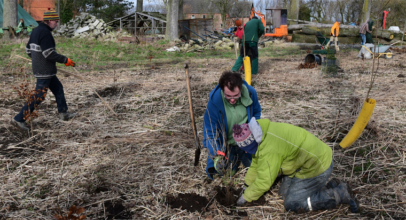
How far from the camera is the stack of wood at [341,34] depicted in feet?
54.9

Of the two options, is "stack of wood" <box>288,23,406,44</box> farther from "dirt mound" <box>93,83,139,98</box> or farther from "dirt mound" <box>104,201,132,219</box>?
"dirt mound" <box>104,201,132,219</box>

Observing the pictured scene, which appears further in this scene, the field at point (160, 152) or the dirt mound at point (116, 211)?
the field at point (160, 152)

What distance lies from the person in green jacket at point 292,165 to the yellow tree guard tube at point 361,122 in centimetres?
102

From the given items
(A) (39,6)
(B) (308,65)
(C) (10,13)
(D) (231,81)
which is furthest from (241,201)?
(A) (39,6)

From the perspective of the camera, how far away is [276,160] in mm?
2531

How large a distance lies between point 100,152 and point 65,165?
0.44 meters

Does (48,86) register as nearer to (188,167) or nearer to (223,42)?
(188,167)

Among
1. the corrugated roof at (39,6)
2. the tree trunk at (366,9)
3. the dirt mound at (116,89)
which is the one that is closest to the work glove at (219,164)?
the dirt mound at (116,89)

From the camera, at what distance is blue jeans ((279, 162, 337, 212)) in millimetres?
2713

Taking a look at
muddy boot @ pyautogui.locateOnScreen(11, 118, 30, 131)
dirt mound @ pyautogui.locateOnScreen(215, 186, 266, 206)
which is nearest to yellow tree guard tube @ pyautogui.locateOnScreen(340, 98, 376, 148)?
dirt mound @ pyautogui.locateOnScreen(215, 186, 266, 206)

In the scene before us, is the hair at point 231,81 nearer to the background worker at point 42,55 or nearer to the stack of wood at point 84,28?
the background worker at point 42,55

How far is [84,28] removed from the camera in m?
21.4

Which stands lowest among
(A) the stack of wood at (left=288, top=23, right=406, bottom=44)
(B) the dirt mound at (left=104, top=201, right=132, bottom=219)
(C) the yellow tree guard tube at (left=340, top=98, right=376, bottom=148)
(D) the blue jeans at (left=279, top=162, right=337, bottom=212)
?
(B) the dirt mound at (left=104, top=201, right=132, bottom=219)

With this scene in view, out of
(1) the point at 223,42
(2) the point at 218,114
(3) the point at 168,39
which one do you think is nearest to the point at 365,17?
(1) the point at 223,42
